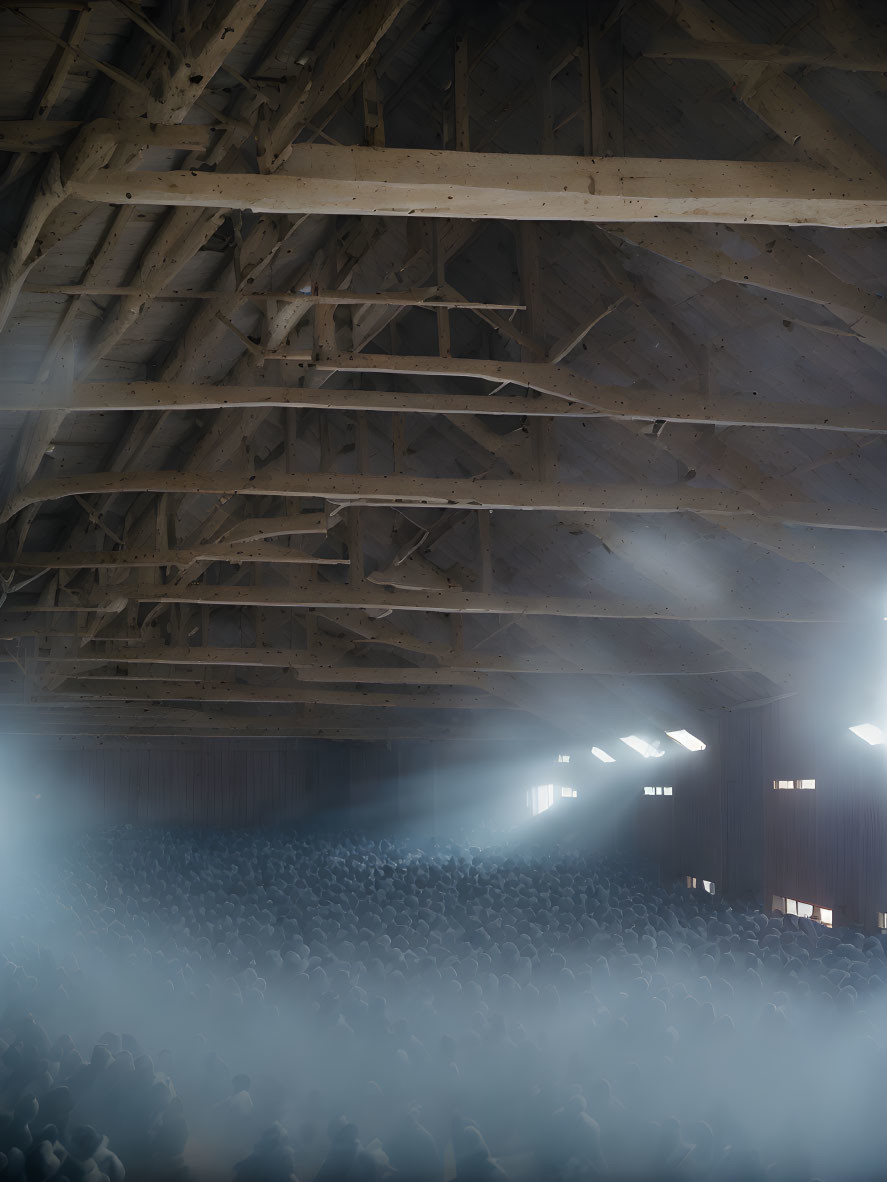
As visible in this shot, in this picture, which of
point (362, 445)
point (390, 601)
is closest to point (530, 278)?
point (362, 445)

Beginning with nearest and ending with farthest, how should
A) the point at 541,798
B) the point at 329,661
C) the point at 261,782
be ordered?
the point at 329,661
the point at 541,798
the point at 261,782

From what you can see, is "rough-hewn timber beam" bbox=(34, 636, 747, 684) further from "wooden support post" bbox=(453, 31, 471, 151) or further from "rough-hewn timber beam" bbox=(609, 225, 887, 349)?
"wooden support post" bbox=(453, 31, 471, 151)

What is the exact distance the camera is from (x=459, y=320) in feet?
39.7

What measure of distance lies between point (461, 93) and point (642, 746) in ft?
50.8

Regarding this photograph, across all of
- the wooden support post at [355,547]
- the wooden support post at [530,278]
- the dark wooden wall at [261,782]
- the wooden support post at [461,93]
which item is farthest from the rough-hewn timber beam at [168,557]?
the dark wooden wall at [261,782]

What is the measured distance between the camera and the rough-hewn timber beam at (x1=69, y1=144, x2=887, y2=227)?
14.9 ft

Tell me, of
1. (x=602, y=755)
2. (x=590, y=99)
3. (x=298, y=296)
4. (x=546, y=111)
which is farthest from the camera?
(x=602, y=755)

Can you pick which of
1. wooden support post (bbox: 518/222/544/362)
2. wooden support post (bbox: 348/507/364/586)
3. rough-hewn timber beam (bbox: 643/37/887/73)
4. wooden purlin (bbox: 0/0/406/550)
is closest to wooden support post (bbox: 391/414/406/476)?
wooden support post (bbox: 518/222/544/362)

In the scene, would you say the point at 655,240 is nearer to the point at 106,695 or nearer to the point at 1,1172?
the point at 1,1172

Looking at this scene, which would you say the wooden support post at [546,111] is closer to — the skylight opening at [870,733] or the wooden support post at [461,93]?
the wooden support post at [461,93]

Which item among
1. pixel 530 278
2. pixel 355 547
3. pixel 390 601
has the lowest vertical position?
pixel 390 601

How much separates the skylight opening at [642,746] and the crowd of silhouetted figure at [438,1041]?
468 centimetres

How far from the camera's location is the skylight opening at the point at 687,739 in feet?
59.4

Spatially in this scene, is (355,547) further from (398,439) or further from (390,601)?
(398,439)
